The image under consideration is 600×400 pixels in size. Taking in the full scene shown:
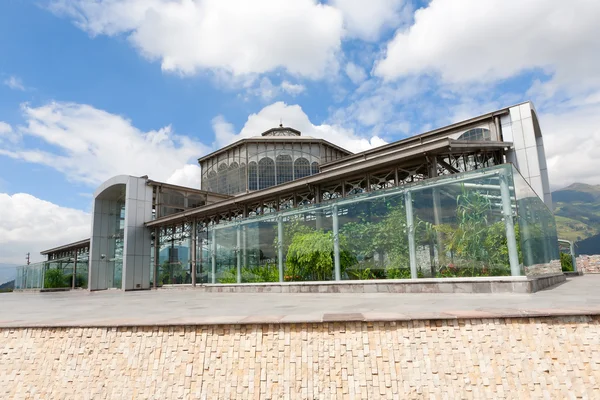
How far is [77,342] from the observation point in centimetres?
699

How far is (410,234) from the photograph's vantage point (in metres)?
13.5

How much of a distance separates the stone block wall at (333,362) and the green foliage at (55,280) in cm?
4122

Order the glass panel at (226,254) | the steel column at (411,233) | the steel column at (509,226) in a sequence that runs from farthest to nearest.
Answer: the glass panel at (226,254)
the steel column at (411,233)
the steel column at (509,226)

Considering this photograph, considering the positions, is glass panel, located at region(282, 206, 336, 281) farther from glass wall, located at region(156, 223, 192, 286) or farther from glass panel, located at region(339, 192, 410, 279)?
glass wall, located at region(156, 223, 192, 286)

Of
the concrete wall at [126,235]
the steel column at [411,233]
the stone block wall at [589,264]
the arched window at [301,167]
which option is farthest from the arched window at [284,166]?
the stone block wall at [589,264]

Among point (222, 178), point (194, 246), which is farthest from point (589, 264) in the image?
point (222, 178)

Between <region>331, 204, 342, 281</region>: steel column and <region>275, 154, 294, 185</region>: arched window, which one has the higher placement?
<region>275, 154, 294, 185</region>: arched window

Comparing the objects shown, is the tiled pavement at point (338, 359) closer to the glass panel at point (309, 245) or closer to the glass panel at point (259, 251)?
the glass panel at point (309, 245)

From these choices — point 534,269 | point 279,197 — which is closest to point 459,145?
point 534,269

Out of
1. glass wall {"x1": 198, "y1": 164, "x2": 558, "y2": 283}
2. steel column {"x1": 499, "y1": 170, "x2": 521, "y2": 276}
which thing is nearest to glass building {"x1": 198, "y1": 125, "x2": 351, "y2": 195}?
glass wall {"x1": 198, "y1": 164, "x2": 558, "y2": 283}

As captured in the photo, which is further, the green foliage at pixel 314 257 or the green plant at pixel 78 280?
the green plant at pixel 78 280

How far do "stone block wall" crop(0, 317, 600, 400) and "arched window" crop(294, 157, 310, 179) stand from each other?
119ft

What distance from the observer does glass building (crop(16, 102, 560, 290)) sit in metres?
12.2

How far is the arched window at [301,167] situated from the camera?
42562 mm
